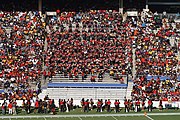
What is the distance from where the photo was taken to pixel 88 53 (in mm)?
34969

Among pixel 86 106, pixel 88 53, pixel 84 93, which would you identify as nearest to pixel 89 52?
pixel 88 53

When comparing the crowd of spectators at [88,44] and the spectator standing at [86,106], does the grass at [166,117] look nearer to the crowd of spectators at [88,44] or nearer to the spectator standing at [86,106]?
the spectator standing at [86,106]

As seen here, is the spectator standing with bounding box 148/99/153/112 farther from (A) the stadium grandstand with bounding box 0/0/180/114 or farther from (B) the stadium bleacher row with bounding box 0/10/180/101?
(B) the stadium bleacher row with bounding box 0/10/180/101

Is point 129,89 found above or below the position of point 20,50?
below

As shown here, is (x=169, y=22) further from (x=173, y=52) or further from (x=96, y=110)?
(x=96, y=110)

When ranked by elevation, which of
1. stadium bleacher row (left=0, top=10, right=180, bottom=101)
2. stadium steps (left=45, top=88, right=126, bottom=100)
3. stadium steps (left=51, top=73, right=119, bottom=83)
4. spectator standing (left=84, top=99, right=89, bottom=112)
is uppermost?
stadium bleacher row (left=0, top=10, right=180, bottom=101)

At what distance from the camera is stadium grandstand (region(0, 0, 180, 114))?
31.6m

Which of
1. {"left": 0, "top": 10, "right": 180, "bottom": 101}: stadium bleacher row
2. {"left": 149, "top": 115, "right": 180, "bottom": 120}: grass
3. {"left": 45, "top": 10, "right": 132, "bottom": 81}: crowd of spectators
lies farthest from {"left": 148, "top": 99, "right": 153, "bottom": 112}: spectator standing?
{"left": 45, "top": 10, "right": 132, "bottom": 81}: crowd of spectators

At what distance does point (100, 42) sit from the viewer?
35969 millimetres

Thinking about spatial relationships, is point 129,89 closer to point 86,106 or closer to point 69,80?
point 69,80

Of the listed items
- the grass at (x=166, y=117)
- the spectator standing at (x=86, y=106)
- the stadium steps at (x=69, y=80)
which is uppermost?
the stadium steps at (x=69, y=80)

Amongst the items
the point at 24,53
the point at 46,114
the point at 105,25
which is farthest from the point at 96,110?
the point at 105,25

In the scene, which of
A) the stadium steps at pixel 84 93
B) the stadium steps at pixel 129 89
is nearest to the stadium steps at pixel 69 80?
the stadium steps at pixel 84 93

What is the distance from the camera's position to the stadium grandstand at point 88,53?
3158 centimetres
